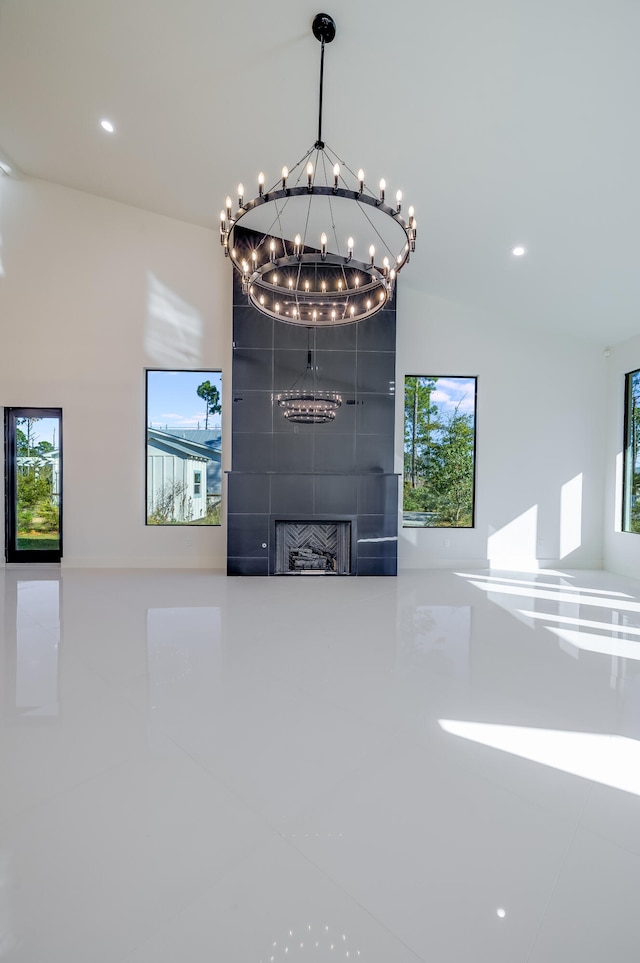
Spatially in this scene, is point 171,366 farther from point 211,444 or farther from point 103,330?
point 211,444

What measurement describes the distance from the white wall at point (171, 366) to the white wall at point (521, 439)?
0.7 inches

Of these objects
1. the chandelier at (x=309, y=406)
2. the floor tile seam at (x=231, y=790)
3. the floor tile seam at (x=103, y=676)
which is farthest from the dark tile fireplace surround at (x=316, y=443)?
the floor tile seam at (x=231, y=790)

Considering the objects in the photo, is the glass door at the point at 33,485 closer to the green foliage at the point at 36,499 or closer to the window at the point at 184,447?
the green foliage at the point at 36,499

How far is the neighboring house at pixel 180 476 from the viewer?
672 centimetres

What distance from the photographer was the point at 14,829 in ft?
5.56

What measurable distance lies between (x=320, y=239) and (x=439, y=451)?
3.65 metres

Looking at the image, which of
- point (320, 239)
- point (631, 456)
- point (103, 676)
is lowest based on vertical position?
point (103, 676)

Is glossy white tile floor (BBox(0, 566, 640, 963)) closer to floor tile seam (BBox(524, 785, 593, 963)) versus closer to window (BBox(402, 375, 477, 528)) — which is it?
floor tile seam (BBox(524, 785, 593, 963))

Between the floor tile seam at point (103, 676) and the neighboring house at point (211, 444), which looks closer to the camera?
the floor tile seam at point (103, 676)

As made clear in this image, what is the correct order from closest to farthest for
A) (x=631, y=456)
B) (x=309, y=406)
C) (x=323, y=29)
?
(x=323, y=29) < (x=309, y=406) < (x=631, y=456)

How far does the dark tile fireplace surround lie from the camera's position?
6.20 meters

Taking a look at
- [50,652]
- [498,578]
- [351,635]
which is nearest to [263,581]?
[351,635]

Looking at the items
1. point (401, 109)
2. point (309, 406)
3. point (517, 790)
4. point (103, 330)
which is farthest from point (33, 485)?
point (517, 790)

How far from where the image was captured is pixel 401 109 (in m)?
3.72
